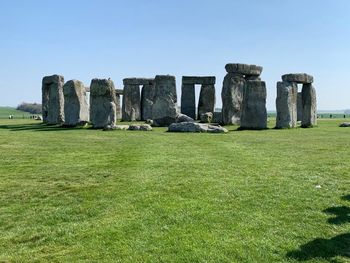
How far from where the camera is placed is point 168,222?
262 inches

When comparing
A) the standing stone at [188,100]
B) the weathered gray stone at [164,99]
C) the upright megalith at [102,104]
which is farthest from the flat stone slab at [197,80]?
the upright megalith at [102,104]

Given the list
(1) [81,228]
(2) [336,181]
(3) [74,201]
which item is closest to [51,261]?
(1) [81,228]

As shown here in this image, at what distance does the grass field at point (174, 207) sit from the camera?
575cm

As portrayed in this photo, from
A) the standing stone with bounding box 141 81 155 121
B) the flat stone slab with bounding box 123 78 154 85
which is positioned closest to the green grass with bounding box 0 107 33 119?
the flat stone slab with bounding box 123 78 154 85

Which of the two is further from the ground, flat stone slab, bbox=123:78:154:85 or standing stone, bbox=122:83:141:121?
flat stone slab, bbox=123:78:154:85

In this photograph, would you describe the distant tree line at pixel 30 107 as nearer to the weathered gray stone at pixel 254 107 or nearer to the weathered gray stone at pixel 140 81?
the weathered gray stone at pixel 140 81

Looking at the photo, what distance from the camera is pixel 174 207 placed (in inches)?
287

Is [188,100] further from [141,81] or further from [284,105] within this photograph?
[284,105]

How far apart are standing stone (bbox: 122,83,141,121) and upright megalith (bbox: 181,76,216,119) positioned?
15.1 ft

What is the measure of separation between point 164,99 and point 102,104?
4626 millimetres

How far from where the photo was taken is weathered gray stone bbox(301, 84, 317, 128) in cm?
2664

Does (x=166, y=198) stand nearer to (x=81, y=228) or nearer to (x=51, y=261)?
(x=81, y=228)

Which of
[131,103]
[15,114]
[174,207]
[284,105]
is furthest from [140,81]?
[15,114]

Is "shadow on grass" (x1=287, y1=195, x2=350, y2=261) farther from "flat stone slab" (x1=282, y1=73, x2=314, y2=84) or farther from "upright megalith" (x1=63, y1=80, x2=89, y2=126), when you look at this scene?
"upright megalith" (x1=63, y1=80, x2=89, y2=126)
